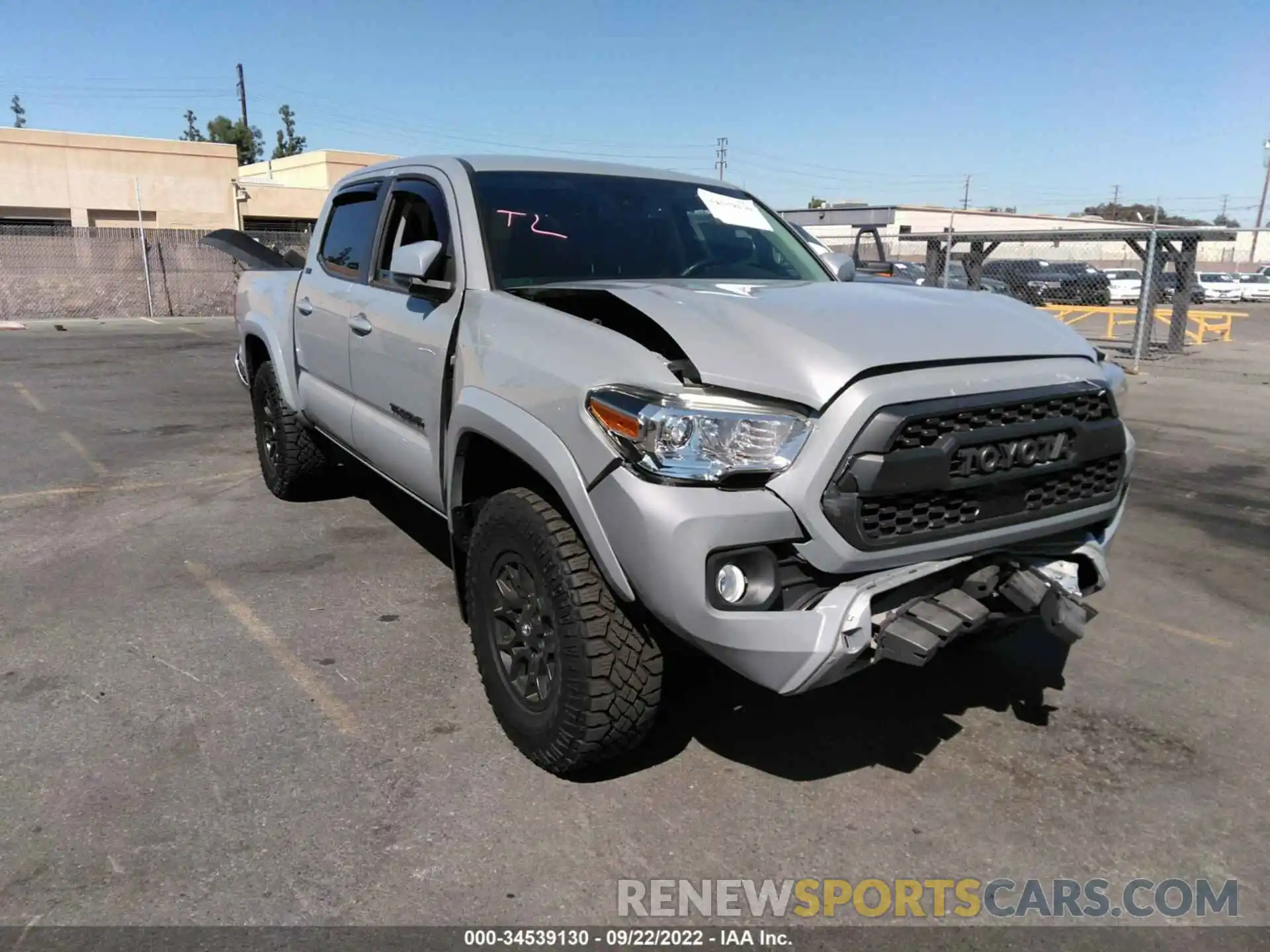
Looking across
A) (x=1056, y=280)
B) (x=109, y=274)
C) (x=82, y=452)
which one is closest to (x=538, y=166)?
(x=82, y=452)

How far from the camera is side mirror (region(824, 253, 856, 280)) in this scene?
4.28 metres

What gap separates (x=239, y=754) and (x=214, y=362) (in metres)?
11.7

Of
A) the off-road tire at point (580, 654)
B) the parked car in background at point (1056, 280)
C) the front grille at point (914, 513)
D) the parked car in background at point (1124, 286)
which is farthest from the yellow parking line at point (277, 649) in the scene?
the parked car in background at point (1124, 286)

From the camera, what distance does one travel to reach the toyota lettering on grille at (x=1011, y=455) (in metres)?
2.57

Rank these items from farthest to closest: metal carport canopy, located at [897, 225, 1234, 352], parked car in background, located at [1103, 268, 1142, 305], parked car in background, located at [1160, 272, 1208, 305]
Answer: parked car in background, located at [1103, 268, 1142, 305] < parked car in background, located at [1160, 272, 1208, 305] < metal carport canopy, located at [897, 225, 1234, 352]

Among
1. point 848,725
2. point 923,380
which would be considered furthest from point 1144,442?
point 923,380

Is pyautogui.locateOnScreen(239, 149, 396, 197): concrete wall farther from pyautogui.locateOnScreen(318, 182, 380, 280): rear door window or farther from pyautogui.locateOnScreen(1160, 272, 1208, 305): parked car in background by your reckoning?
pyautogui.locateOnScreen(318, 182, 380, 280): rear door window

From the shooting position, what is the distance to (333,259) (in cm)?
490

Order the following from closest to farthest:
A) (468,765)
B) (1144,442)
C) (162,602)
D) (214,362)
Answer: (468,765)
(162,602)
(1144,442)
(214,362)

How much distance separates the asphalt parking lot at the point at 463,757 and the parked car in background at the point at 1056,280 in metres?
22.0

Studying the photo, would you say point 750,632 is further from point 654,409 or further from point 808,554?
point 654,409

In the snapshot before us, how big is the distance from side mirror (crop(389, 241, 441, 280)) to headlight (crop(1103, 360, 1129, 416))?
230cm

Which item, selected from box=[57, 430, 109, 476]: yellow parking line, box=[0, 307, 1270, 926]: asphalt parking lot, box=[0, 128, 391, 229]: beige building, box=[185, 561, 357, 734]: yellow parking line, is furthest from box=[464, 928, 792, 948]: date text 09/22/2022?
box=[0, 128, 391, 229]: beige building

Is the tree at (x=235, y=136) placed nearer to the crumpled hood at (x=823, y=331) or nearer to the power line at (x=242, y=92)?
the power line at (x=242, y=92)
